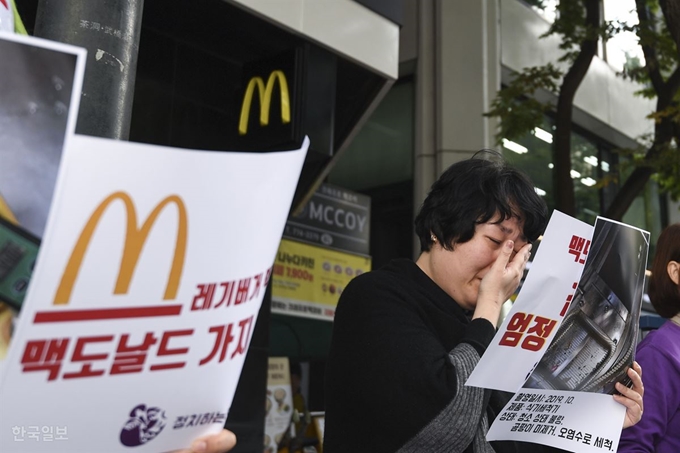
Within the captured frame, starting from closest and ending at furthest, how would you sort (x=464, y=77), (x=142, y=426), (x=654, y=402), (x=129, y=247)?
(x=129, y=247)
(x=142, y=426)
(x=654, y=402)
(x=464, y=77)

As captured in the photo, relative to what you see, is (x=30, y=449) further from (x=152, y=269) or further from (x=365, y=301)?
(x=365, y=301)

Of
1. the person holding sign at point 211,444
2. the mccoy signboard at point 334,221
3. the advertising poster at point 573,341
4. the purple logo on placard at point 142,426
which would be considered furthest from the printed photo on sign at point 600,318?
the mccoy signboard at point 334,221

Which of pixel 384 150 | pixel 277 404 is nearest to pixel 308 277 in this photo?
pixel 277 404

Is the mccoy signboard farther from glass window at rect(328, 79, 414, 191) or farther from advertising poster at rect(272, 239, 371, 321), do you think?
glass window at rect(328, 79, 414, 191)

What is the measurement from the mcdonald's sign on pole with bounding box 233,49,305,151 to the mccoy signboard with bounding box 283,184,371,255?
226 centimetres

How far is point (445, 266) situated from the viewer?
240cm

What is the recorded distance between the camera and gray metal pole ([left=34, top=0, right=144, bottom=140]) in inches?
78.8

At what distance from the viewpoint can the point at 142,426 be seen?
4.15 feet

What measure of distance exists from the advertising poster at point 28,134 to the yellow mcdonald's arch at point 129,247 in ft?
0.26

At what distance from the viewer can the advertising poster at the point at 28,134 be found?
3.74 ft

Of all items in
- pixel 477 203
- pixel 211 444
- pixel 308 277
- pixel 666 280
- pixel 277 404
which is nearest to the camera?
pixel 211 444

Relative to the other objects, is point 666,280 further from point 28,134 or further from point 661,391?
point 28,134

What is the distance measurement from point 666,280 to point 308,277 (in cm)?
593

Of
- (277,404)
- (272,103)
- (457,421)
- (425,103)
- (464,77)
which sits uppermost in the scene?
(464,77)
